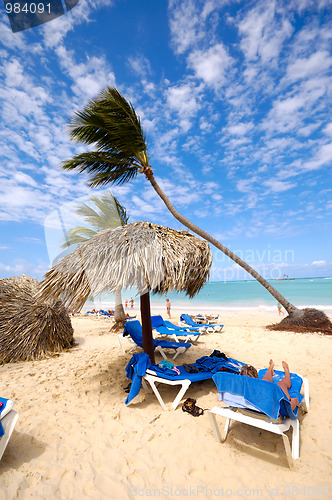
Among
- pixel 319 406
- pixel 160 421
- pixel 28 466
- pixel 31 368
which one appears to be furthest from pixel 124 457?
pixel 31 368

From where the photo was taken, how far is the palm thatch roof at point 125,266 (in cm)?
316

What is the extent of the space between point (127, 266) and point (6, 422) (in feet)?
6.51

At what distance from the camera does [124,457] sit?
90.4 inches

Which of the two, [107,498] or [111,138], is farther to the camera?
[111,138]

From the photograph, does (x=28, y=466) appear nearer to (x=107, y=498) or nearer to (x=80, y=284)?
(x=107, y=498)

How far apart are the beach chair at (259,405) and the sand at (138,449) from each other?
21cm

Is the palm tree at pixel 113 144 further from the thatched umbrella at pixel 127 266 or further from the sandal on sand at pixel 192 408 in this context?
the sandal on sand at pixel 192 408

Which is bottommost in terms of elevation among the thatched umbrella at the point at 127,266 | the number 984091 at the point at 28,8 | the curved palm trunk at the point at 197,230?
the thatched umbrella at the point at 127,266

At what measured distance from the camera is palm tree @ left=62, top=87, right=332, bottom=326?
6.32m

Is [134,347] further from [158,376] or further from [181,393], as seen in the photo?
[181,393]

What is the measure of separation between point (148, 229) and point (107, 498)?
304 centimetres

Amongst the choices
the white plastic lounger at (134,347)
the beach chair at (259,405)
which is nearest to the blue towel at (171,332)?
the white plastic lounger at (134,347)

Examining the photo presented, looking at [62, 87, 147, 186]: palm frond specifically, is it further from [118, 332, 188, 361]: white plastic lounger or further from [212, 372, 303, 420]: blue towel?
[212, 372, 303, 420]: blue towel

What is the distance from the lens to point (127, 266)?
3.13 meters
